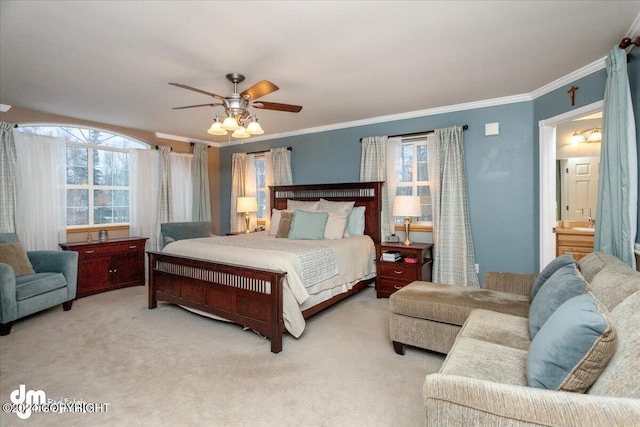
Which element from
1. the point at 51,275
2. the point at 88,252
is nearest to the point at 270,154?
the point at 88,252

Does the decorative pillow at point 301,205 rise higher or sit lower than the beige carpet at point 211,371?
higher

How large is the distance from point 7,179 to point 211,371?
3837mm

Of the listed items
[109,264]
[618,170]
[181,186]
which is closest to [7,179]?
[109,264]

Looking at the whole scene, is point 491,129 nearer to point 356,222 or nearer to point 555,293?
point 356,222

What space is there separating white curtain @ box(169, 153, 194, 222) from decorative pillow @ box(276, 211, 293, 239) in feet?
7.93

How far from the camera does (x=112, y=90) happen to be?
3.49 meters

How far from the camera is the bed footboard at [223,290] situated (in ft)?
8.91

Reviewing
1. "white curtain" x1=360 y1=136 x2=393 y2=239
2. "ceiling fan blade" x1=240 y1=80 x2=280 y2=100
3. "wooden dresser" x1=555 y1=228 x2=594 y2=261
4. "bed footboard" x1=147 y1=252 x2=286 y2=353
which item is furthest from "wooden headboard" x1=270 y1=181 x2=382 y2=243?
"ceiling fan blade" x1=240 y1=80 x2=280 y2=100

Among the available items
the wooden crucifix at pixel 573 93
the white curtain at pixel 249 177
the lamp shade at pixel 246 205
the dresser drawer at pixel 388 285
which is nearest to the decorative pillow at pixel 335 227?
the dresser drawer at pixel 388 285

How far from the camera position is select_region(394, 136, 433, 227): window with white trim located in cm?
456

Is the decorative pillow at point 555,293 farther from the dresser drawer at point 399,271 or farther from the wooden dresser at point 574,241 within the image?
the wooden dresser at point 574,241

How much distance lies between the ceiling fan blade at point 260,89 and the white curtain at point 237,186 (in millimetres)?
3532

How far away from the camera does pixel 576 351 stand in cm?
112

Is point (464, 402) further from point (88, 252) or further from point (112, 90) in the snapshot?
point (88, 252)
